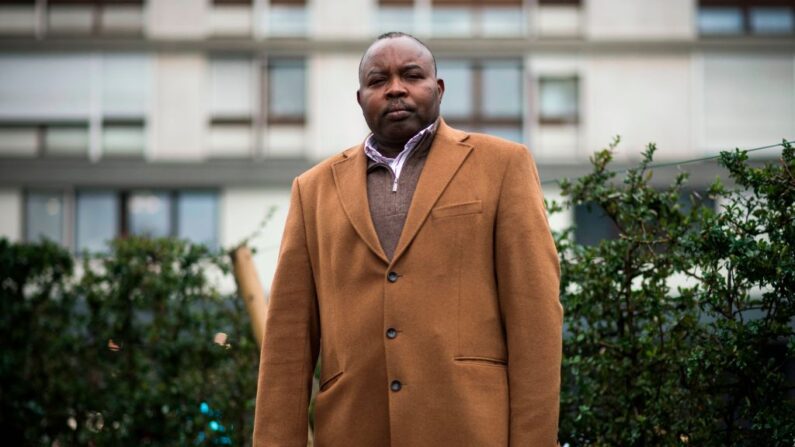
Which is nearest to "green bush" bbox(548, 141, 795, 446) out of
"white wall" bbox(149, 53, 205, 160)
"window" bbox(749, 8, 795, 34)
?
"white wall" bbox(149, 53, 205, 160)

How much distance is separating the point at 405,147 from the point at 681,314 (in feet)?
5.01

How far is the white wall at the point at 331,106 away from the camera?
23.6 meters

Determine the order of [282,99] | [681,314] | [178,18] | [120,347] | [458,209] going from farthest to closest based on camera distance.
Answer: [178,18], [282,99], [120,347], [681,314], [458,209]

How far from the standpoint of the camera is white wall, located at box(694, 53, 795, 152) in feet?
77.0

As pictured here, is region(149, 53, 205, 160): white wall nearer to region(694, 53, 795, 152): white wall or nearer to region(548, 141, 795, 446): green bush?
region(694, 53, 795, 152): white wall

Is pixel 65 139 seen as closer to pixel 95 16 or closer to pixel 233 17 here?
pixel 95 16

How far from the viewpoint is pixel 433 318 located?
10.3 feet

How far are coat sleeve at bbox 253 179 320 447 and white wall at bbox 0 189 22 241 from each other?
71.3ft

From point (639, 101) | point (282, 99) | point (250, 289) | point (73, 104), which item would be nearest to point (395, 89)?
point (250, 289)

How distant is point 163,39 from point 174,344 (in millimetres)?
16627

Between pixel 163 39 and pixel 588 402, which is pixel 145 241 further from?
pixel 163 39

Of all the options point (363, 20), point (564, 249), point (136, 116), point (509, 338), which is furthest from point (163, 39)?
point (509, 338)

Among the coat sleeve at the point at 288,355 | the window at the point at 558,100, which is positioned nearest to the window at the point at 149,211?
the window at the point at 558,100

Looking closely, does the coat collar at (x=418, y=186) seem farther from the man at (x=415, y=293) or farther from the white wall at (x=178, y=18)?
the white wall at (x=178, y=18)
